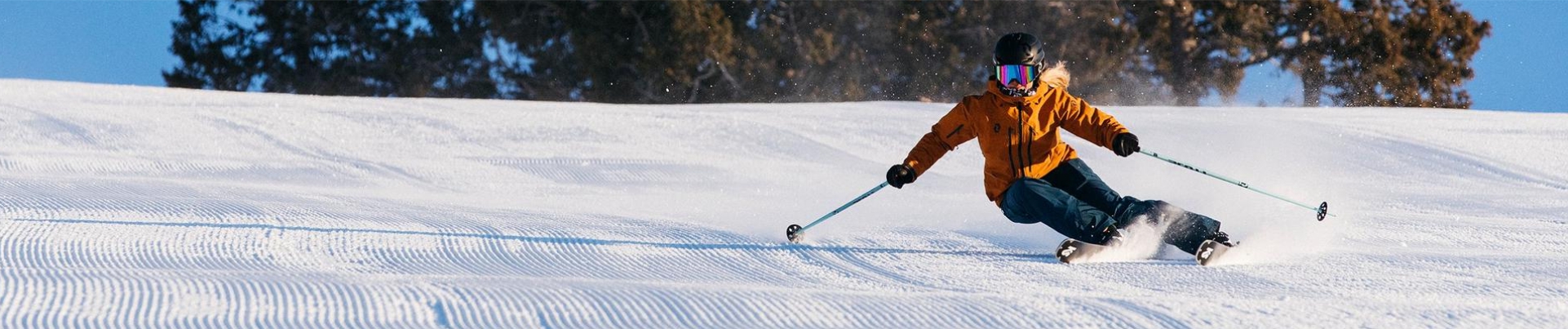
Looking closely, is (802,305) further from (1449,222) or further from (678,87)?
(678,87)

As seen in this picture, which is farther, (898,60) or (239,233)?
(898,60)

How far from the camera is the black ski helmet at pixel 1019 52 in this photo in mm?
4902

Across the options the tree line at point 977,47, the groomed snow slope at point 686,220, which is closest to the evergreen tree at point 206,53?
the tree line at point 977,47

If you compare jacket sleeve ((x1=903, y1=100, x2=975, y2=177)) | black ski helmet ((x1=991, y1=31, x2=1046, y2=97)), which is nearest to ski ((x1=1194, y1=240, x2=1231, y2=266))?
black ski helmet ((x1=991, y1=31, x2=1046, y2=97))

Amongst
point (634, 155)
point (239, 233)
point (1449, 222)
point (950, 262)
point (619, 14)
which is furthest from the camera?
point (619, 14)

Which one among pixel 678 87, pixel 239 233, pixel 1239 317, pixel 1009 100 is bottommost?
pixel 1239 317

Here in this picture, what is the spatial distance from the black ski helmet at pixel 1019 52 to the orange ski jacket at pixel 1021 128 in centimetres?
8

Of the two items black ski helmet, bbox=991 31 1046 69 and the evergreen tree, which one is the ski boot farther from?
the evergreen tree

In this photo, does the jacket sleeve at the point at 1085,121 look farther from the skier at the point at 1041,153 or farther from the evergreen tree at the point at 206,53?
the evergreen tree at the point at 206,53

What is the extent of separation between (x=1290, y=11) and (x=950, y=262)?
24538mm

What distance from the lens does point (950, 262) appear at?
15.0ft

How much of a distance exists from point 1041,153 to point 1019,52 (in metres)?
0.36

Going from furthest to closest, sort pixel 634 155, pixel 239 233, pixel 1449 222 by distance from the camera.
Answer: pixel 634 155
pixel 1449 222
pixel 239 233

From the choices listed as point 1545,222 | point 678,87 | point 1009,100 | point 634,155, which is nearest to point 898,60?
point 678,87
